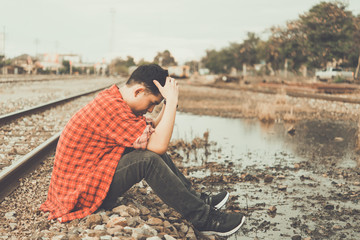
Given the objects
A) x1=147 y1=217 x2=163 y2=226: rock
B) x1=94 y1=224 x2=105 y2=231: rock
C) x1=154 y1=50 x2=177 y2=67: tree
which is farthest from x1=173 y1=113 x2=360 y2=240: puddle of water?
x1=154 y1=50 x2=177 y2=67: tree

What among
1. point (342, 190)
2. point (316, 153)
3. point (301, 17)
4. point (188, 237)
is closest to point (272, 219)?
point (188, 237)

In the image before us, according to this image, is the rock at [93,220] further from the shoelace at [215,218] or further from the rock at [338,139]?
the rock at [338,139]

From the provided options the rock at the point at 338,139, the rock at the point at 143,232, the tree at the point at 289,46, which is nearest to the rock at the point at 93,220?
the rock at the point at 143,232

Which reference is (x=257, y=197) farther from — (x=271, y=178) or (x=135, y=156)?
(x=135, y=156)

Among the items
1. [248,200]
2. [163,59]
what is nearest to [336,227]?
[248,200]

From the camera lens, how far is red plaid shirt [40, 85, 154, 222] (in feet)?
9.10

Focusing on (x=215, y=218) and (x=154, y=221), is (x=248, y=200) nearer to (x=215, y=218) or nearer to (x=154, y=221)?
(x=215, y=218)

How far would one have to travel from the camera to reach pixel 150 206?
3.49 metres

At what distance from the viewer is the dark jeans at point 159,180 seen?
2834 mm

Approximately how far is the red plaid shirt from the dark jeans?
2.9 inches

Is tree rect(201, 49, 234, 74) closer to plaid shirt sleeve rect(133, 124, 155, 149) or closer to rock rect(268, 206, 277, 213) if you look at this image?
rock rect(268, 206, 277, 213)

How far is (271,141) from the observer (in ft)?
25.8

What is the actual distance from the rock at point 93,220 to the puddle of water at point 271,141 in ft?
9.99

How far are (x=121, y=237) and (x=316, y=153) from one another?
488cm
